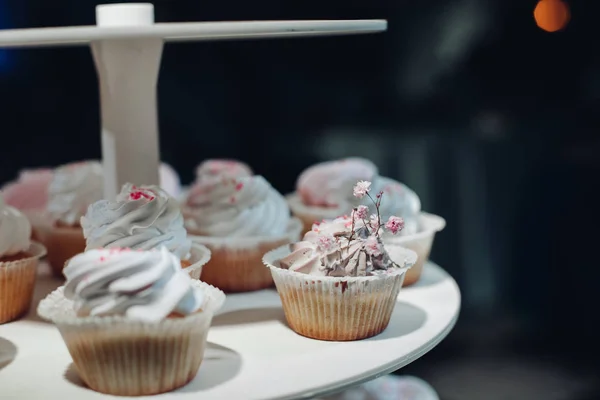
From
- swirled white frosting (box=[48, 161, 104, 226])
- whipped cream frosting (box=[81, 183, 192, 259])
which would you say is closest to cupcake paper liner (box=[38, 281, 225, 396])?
whipped cream frosting (box=[81, 183, 192, 259])

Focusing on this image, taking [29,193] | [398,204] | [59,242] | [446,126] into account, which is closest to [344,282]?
[398,204]

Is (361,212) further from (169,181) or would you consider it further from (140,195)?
(169,181)

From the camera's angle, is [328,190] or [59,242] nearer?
[59,242]

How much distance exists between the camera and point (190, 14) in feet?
11.1

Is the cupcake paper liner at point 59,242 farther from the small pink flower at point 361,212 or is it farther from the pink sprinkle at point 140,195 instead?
the small pink flower at point 361,212

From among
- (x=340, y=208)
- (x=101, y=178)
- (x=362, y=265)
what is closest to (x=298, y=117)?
(x=340, y=208)

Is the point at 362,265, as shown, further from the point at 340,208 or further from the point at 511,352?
the point at 511,352

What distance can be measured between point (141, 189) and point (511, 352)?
216 centimetres

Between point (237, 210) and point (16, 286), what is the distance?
642 mm

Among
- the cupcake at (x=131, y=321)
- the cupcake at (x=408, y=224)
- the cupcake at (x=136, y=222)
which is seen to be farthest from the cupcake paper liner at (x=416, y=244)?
the cupcake at (x=131, y=321)

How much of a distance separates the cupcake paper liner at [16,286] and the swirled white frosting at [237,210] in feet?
1.60

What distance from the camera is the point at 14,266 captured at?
192 centimetres

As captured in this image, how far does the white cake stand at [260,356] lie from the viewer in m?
1.47

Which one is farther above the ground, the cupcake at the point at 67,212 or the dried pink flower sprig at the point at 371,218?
the dried pink flower sprig at the point at 371,218
